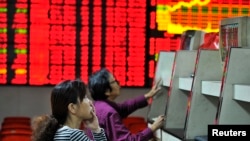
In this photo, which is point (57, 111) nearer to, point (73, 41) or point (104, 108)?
point (104, 108)

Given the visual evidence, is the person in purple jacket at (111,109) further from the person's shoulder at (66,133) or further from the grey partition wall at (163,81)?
the person's shoulder at (66,133)

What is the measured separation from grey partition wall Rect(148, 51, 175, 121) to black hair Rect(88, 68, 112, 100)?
559 mm

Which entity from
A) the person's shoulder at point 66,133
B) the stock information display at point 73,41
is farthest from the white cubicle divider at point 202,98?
the stock information display at point 73,41

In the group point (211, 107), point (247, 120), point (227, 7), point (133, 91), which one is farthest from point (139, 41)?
point (247, 120)

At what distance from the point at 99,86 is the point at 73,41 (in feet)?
9.25

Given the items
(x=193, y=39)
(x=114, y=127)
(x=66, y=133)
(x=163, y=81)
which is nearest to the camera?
(x=66, y=133)

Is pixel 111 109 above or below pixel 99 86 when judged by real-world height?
below

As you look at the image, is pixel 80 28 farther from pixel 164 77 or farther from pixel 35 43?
pixel 164 77

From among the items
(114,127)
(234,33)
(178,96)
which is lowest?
(114,127)

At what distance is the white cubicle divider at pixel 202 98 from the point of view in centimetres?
289

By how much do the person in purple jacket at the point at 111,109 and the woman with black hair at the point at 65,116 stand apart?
Result: 92 cm

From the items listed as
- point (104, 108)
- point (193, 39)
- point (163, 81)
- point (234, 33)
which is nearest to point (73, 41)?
point (163, 81)

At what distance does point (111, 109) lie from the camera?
2918mm

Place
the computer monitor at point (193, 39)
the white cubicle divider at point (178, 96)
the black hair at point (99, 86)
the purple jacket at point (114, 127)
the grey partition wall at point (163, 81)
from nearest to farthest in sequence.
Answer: the purple jacket at point (114, 127), the black hair at point (99, 86), the white cubicle divider at point (178, 96), the computer monitor at point (193, 39), the grey partition wall at point (163, 81)
